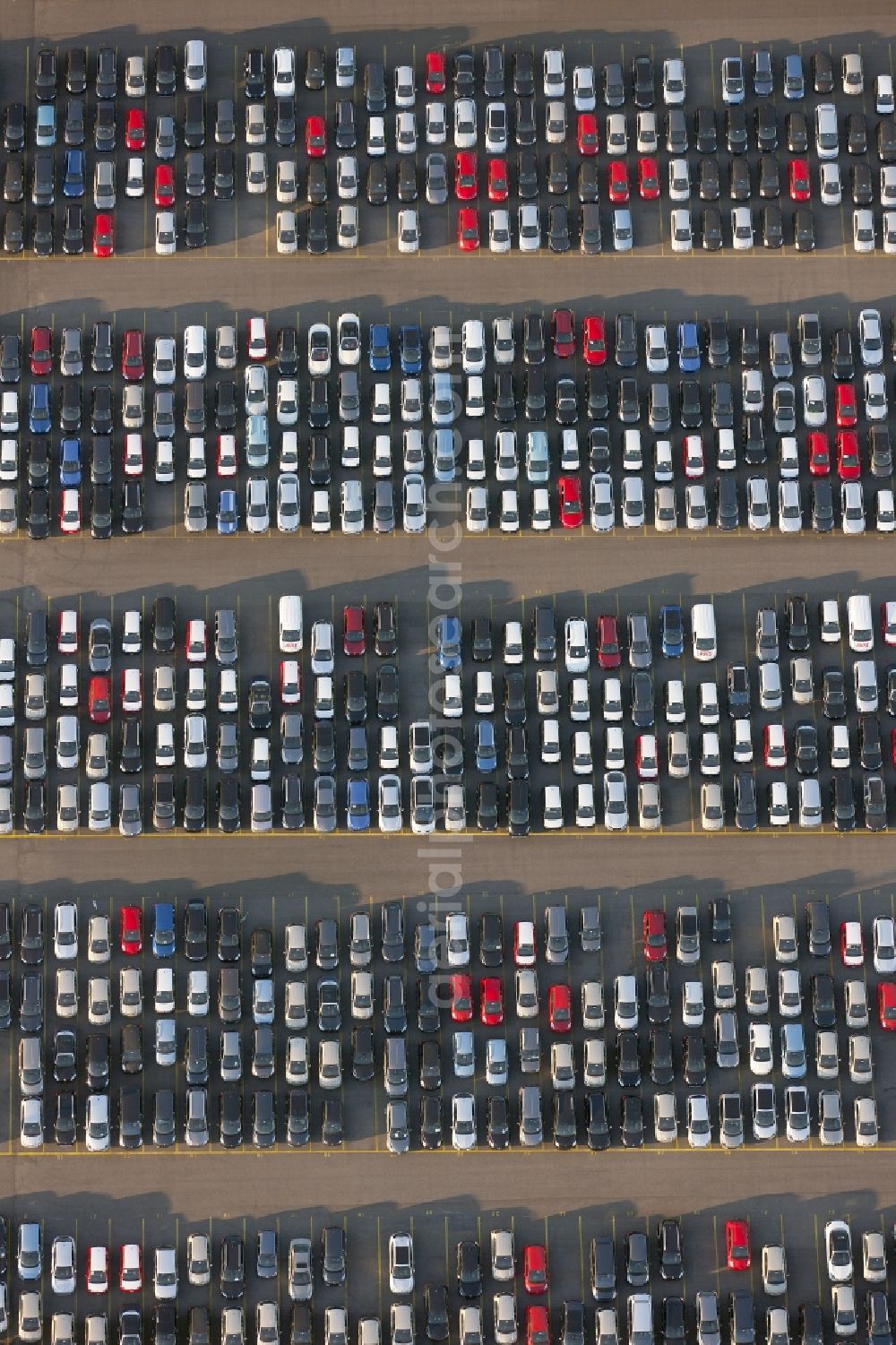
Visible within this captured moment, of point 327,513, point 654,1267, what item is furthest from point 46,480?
point 654,1267

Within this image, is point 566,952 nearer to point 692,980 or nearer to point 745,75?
point 692,980

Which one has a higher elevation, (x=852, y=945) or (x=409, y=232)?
(x=409, y=232)

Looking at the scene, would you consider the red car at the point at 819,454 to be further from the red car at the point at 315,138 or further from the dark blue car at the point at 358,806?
the red car at the point at 315,138

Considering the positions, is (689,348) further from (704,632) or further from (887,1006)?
(887,1006)

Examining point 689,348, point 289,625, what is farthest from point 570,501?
point 289,625

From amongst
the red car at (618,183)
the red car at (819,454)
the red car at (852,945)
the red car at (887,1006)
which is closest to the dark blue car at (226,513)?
the red car at (618,183)

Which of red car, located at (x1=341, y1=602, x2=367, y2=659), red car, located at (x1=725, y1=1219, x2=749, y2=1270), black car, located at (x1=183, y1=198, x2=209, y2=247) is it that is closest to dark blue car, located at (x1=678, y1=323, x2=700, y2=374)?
red car, located at (x1=341, y1=602, x2=367, y2=659)
